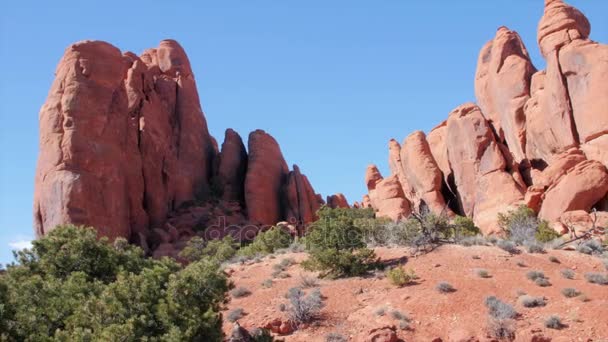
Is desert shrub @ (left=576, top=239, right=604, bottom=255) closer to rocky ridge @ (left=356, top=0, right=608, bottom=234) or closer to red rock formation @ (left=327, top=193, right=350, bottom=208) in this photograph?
rocky ridge @ (left=356, top=0, right=608, bottom=234)

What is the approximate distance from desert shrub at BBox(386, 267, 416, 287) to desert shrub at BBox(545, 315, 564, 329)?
18.6ft

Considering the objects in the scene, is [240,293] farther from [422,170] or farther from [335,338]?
[422,170]

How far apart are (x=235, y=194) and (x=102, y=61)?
52.5ft

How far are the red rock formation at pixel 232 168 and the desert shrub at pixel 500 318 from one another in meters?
34.3

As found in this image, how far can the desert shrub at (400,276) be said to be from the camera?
23797 mm

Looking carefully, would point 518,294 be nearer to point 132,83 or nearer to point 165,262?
point 165,262

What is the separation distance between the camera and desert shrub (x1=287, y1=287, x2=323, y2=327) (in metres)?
21.5

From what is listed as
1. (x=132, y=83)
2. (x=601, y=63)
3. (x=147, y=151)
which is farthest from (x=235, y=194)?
(x=601, y=63)

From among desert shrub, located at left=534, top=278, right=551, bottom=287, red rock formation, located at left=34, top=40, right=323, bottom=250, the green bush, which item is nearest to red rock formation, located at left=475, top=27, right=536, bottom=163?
red rock formation, located at left=34, top=40, right=323, bottom=250

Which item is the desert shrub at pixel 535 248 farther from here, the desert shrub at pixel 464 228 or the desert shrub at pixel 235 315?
the desert shrub at pixel 235 315

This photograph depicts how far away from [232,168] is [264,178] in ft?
10.9

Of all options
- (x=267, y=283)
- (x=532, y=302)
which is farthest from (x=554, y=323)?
(x=267, y=283)

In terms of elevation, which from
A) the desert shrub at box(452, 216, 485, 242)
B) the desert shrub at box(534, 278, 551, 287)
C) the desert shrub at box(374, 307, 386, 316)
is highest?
the desert shrub at box(452, 216, 485, 242)

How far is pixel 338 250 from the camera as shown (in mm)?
27312
